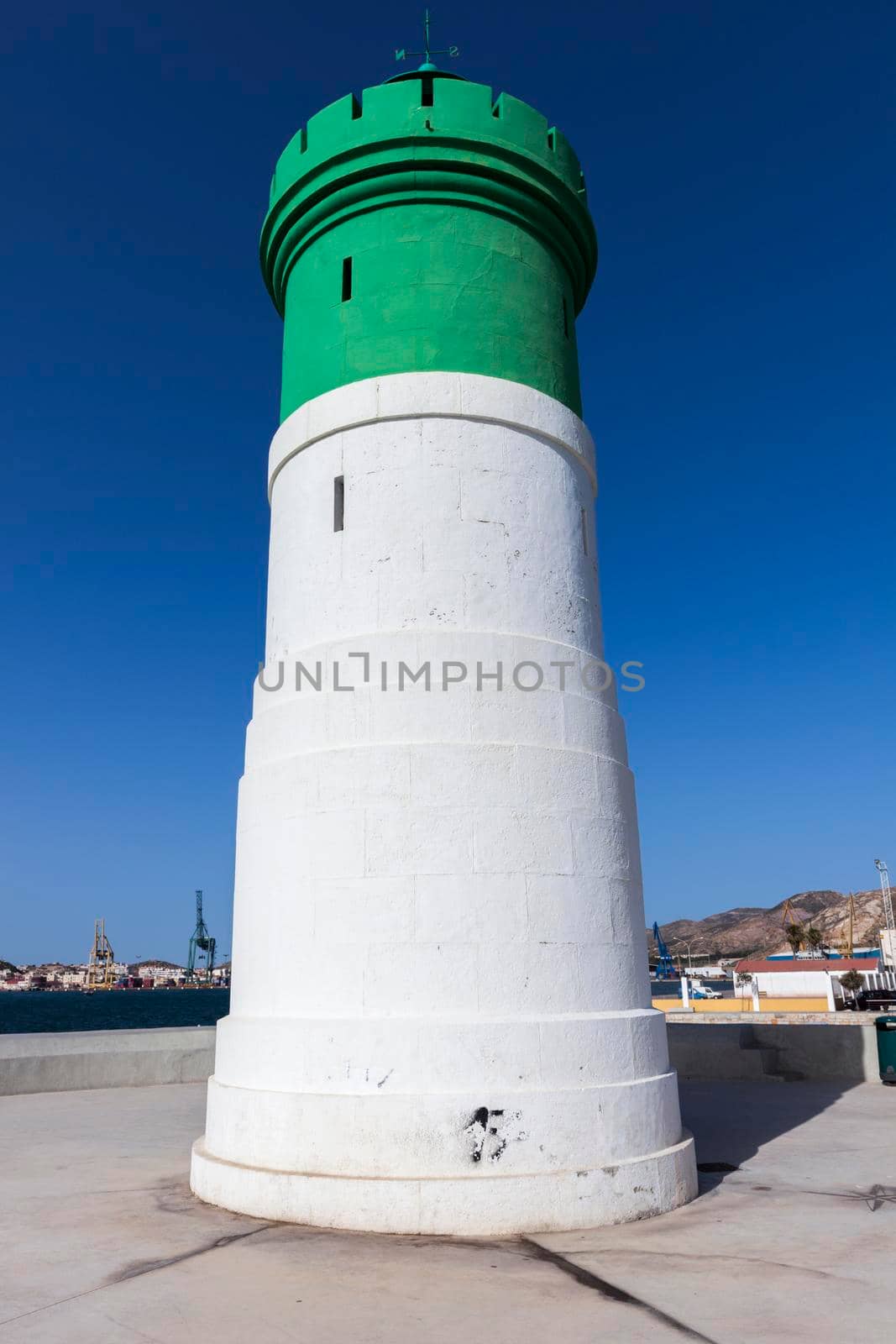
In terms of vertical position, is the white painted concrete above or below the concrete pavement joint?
above

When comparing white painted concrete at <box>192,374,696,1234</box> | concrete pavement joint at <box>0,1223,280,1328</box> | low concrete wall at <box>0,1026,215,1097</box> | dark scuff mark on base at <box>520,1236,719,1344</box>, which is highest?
white painted concrete at <box>192,374,696,1234</box>

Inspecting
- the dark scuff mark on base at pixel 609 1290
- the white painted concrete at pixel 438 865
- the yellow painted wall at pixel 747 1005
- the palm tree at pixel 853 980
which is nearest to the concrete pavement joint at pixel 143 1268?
the white painted concrete at pixel 438 865

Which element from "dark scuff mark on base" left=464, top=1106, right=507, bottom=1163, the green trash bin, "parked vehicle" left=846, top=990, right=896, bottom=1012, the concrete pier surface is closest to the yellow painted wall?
"parked vehicle" left=846, top=990, right=896, bottom=1012

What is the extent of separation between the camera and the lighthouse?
21.6 feet

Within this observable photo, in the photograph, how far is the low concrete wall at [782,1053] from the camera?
13.6 metres

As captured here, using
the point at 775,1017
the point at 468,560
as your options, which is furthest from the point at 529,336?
the point at 775,1017

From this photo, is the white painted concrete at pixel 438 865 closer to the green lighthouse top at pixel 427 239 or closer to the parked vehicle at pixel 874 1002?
the green lighthouse top at pixel 427 239

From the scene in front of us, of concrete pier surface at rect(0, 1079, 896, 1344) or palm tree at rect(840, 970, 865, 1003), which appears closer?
concrete pier surface at rect(0, 1079, 896, 1344)

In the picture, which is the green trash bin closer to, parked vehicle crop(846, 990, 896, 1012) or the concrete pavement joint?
the concrete pavement joint

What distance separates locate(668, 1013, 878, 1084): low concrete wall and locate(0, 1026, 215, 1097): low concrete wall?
24.9 feet

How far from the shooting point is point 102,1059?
1335cm

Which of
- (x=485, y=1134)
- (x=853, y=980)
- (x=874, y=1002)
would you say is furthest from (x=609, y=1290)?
(x=853, y=980)

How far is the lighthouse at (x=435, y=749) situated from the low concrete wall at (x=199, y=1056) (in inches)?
263

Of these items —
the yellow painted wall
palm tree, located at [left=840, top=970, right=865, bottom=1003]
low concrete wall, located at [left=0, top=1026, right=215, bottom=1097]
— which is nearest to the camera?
low concrete wall, located at [left=0, top=1026, right=215, bottom=1097]
